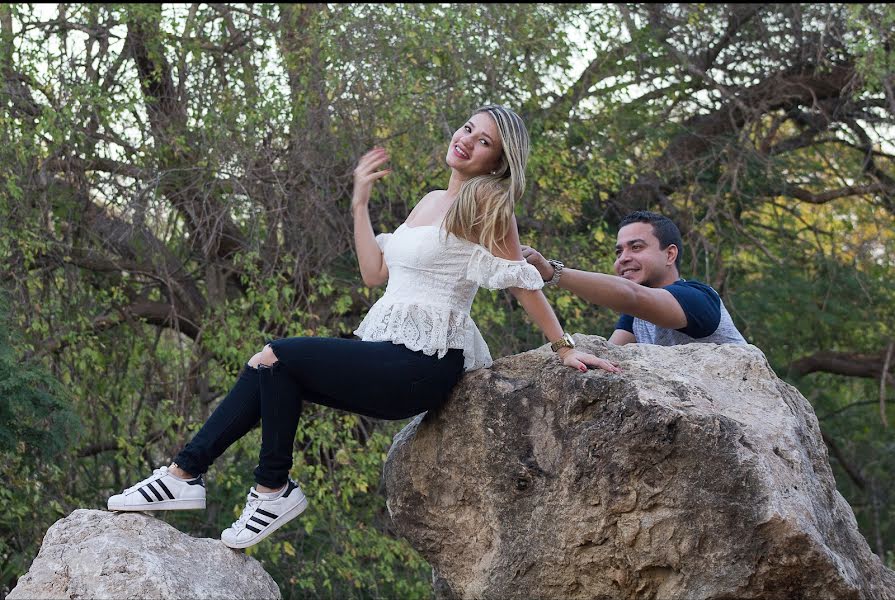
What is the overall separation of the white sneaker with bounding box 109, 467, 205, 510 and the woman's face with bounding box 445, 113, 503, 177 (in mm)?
1535

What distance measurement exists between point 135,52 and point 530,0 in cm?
311

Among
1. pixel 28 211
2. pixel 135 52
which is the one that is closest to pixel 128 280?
pixel 28 211

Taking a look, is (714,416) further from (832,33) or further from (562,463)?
(832,33)

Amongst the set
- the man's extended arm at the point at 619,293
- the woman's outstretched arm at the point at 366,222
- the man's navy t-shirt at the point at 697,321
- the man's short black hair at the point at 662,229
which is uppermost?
the woman's outstretched arm at the point at 366,222

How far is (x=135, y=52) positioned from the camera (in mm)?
8281

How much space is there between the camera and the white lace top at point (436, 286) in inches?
158

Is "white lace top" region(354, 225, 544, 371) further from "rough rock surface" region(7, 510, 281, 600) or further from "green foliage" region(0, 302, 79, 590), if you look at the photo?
"green foliage" region(0, 302, 79, 590)

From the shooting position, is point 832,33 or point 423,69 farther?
point 832,33

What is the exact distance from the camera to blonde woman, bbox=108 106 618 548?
3975mm

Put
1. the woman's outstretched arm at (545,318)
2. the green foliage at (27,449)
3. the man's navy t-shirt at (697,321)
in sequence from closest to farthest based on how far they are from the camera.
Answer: the woman's outstretched arm at (545,318), the man's navy t-shirt at (697,321), the green foliage at (27,449)

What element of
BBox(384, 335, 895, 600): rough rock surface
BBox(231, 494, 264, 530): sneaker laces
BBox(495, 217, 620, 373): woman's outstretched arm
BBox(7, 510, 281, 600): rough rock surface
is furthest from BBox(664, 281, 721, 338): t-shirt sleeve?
BBox(7, 510, 281, 600): rough rock surface

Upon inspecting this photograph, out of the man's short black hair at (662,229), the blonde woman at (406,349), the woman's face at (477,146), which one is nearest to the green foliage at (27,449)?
the blonde woman at (406,349)

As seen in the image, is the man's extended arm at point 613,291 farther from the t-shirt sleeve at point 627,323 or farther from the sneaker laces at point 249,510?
the sneaker laces at point 249,510

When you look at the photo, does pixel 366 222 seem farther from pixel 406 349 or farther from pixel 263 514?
pixel 263 514
